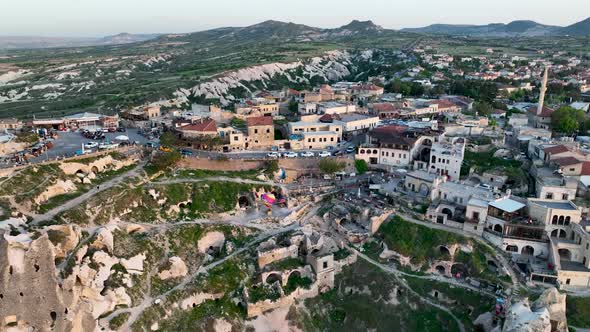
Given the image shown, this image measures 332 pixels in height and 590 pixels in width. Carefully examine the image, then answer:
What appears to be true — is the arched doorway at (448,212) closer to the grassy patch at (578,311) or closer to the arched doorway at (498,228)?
the arched doorway at (498,228)

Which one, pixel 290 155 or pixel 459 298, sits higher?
pixel 290 155

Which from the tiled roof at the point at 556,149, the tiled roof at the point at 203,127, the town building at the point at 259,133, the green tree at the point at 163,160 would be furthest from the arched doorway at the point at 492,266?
the tiled roof at the point at 203,127

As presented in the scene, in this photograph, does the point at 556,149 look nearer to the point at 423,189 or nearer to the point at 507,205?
the point at 507,205

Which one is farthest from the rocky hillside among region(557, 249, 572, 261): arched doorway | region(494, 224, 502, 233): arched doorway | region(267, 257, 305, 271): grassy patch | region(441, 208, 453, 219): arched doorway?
region(557, 249, 572, 261): arched doorway

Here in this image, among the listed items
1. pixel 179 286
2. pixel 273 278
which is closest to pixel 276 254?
pixel 273 278

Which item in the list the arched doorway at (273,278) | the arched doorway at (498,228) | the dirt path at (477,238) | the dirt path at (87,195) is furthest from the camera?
the arched doorway at (498,228)
